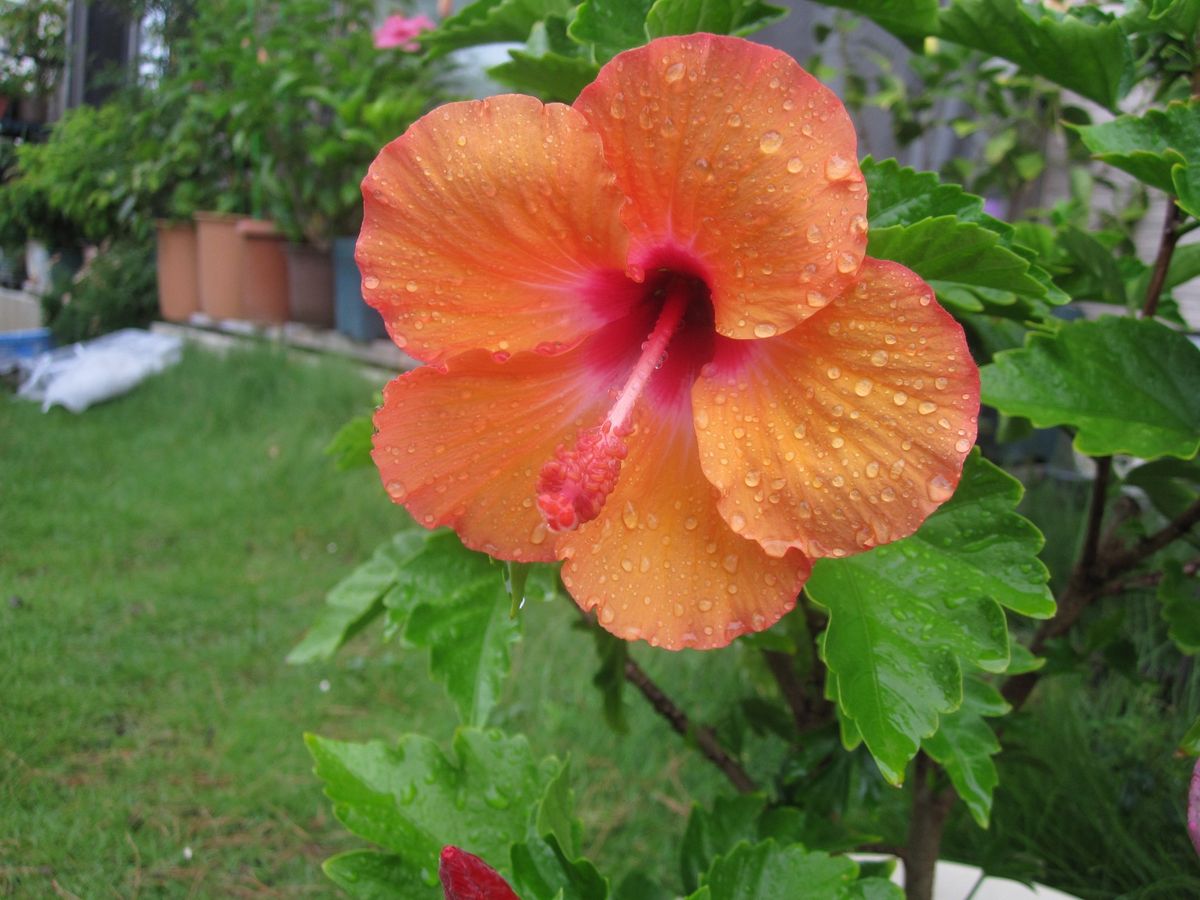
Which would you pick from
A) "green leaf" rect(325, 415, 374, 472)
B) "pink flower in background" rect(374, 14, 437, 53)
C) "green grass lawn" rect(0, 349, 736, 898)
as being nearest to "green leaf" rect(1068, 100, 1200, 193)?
"green leaf" rect(325, 415, 374, 472)

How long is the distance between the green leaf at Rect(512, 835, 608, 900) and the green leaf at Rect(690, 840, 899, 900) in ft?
0.27

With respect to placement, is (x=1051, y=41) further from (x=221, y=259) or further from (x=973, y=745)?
(x=221, y=259)

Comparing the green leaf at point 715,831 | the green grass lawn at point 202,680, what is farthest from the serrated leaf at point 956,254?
the green grass lawn at point 202,680

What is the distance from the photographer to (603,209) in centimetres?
47

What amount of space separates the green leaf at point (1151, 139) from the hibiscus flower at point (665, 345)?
0.25m

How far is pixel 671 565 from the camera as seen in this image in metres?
0.49

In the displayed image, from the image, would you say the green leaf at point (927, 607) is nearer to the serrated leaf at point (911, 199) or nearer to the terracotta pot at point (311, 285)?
the serrated leaf at point (911, 199)

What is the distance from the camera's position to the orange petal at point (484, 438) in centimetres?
51

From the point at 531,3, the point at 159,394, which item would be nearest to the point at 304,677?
the point at 531,3

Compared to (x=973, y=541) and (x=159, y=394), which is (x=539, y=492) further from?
(x=159, y=394)

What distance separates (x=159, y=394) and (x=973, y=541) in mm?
3547

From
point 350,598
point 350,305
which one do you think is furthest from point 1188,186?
point 350,305

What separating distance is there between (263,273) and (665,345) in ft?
13.7

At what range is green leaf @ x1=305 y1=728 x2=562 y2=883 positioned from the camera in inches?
27.5
